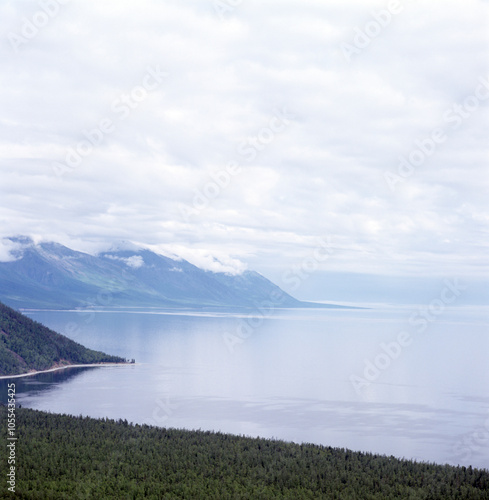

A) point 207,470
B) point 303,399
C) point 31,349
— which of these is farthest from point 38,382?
point 207,470

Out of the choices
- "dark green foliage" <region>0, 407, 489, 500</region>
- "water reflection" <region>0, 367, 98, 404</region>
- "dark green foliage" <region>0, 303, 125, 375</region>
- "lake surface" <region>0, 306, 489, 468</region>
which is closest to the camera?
"dark green foliage" <region>0, 407, 489, 500</region>

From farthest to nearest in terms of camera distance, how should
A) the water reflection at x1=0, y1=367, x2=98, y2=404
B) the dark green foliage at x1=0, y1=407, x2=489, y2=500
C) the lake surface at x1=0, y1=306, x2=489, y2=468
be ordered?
the water reflection at x1=0, y1=367, x2=98, y2=404 → the lake surface at x1=0, y1=306, x2=489, y2=468 → the dark green foliage at x1=0, y1=407, x2=489, y2=500

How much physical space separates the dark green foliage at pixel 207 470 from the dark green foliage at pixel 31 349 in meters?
72.1

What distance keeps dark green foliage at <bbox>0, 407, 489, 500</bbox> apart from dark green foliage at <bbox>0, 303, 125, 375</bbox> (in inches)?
2838

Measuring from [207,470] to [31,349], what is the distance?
10016 cm

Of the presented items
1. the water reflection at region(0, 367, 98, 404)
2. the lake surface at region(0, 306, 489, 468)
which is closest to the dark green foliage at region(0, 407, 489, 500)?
the lake surface at region(0, 306, 489, 468)

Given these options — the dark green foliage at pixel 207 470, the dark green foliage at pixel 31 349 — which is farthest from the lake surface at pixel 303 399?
the dark green foliage at pixel 207 470

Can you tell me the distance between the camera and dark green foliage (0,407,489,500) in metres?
42.6

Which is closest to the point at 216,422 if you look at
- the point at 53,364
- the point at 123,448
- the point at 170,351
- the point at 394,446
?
the point at 394,446

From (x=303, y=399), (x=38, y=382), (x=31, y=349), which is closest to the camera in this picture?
(x=303, y=399)

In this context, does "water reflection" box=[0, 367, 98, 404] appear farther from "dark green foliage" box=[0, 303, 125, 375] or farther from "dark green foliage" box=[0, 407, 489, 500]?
"dark green foliage" box=[0, 407, 489, 500]

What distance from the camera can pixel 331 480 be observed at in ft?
155

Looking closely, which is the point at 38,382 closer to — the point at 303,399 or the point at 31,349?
the point at 31,349

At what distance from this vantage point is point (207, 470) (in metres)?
48.4
